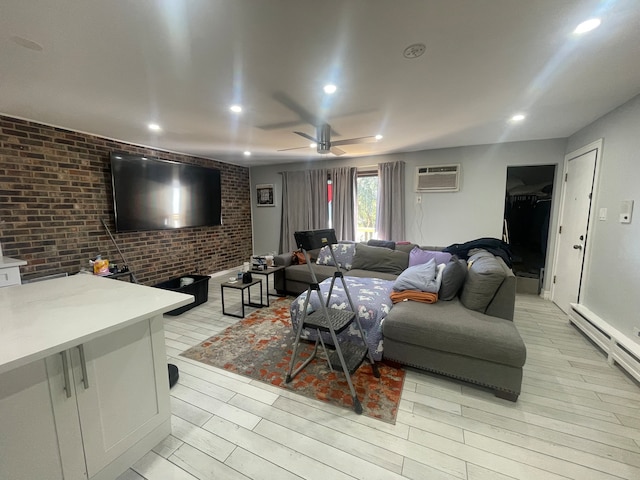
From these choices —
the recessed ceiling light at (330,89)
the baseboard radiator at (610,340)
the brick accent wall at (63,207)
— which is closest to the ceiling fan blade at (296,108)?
the recessed ceiling light at (330,89)

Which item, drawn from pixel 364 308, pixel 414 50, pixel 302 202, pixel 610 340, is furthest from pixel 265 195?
pixel 610 340

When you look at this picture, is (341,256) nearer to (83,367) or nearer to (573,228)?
(573,228)

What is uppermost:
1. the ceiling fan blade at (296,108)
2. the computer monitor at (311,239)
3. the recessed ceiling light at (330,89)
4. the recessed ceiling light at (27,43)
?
the ceiling fan blade at (296,108)

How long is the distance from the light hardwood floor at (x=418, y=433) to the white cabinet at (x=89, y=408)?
20 centimetres

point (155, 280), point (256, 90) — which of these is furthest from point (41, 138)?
point (256, 90)

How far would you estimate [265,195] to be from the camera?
5859mm

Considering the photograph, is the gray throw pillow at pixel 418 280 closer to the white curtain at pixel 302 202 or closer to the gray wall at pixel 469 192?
the gray wall at pixel 469 192

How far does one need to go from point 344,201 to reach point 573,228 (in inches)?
129

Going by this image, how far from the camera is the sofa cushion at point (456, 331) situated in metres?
1.79

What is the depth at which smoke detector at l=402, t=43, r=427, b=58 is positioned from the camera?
5.05 ft

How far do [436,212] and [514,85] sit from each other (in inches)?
98.3

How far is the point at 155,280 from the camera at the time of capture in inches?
162

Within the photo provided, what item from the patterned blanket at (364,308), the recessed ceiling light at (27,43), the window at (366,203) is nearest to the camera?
the recessed ceiling light at (27,43)

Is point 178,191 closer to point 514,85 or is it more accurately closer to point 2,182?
point 2,182
